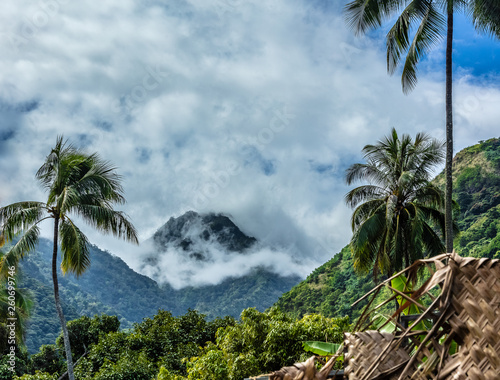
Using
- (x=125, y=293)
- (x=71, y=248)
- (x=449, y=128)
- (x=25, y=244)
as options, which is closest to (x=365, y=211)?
(x=449, y=128)

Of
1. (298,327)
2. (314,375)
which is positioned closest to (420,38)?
(298,327)

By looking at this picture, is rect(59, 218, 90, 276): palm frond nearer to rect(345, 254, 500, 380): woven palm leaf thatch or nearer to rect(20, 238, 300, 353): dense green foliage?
rect(345, 254, 500, 380): woven palm leaf thatch

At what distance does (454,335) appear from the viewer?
1697mm

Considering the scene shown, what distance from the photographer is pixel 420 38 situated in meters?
11.0

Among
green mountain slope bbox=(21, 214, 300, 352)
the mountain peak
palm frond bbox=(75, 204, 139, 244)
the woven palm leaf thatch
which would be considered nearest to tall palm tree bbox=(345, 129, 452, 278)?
palm frond bbox=(75, 204, 139, 244)

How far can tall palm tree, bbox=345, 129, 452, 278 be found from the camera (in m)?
14.1

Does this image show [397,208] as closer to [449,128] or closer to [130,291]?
[449,128]

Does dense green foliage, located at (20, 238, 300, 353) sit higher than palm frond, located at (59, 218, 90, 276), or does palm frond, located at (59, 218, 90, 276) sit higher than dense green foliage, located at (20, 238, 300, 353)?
dense green foliage, located at (20, 238, 300, 353)

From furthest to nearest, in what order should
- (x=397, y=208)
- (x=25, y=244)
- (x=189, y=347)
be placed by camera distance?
(x=189, y=347) < (x=397, y=208) < (x=25, y=244)

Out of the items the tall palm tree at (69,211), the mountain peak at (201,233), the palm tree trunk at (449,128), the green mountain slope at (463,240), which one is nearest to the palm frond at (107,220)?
the tall palm tree at (69,211)

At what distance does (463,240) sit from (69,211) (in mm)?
25052

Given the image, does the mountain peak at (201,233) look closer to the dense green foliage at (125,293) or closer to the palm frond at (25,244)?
the dense green foliage at (125,293)

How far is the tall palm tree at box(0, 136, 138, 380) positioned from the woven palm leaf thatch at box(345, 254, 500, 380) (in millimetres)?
11586

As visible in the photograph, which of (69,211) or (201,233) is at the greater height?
(201,233)
